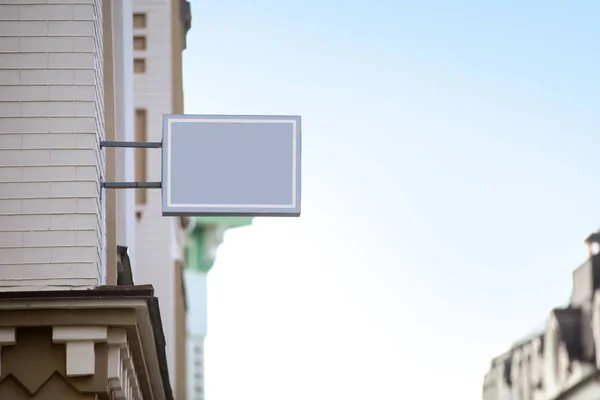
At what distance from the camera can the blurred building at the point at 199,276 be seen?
44.2m

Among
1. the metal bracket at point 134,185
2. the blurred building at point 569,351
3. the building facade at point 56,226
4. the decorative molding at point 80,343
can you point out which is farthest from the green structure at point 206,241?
the decorative molding at point 80,343

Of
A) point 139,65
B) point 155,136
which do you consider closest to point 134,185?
point 155,136

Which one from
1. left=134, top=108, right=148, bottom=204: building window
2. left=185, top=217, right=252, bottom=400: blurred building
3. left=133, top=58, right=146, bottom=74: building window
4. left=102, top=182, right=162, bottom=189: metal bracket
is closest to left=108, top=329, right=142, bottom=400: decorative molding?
left=102, top=182, right=162, bottom=189: metal bracket

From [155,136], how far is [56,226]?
19654mm

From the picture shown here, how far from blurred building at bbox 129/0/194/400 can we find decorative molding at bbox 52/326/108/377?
751 inches

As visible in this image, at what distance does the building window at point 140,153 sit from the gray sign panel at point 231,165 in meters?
19.1

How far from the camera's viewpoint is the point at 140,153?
33281mm

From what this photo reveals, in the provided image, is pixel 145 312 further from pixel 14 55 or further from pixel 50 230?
pixel 14 55

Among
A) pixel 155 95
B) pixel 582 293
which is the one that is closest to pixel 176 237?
pixel 155 95

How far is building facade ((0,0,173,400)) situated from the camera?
12.3 metres

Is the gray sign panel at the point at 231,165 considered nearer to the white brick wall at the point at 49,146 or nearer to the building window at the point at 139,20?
the white brick wall at the point at 49,146

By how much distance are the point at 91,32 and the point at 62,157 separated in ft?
3.54

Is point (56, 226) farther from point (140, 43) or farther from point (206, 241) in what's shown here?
point (206, 241)

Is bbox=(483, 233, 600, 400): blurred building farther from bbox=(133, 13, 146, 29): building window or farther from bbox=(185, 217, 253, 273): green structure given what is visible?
bbox=(133, 13, 146, 29): building window
